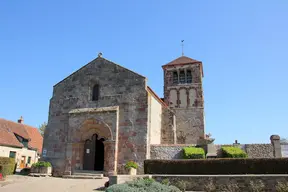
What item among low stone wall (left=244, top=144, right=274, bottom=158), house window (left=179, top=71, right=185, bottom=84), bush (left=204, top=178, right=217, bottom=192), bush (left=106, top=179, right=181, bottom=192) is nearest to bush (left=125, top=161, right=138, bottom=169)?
bush (left=204, top=178, right=217, bottom=192)

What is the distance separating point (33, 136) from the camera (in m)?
33.6

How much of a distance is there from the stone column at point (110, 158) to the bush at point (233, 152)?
6980 millimetres

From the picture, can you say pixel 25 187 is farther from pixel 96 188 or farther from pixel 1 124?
pixel 1 124

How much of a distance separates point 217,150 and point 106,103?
8342 millimetres

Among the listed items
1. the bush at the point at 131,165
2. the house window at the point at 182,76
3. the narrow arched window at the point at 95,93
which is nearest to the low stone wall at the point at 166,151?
the bush at the point at 131,165

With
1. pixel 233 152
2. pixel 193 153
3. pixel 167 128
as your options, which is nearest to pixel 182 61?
pixel 167 128

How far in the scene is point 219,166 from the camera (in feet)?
43.1

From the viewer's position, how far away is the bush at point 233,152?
584 inches

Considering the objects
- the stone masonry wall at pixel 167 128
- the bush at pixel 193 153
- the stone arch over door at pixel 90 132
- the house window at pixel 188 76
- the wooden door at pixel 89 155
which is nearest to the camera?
the bush at pixel 193 153

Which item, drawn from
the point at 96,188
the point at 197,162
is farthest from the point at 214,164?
the point at 96,188

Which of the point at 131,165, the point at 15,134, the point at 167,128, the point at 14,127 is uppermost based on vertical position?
the point at 14,127

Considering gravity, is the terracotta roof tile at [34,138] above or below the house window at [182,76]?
below

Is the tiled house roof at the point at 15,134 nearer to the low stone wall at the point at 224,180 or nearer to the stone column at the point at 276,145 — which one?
the low stone wall at the point at 224,180

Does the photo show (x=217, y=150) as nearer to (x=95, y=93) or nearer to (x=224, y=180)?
(x=224, y=180)
